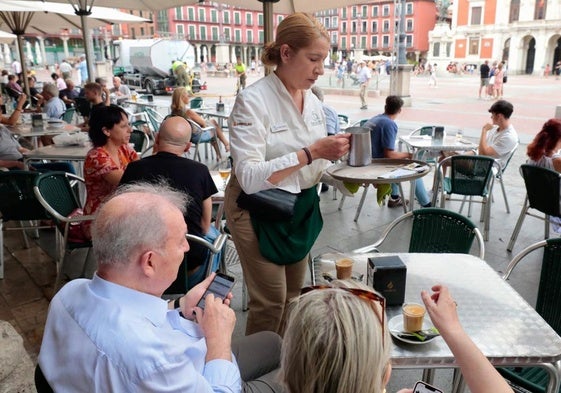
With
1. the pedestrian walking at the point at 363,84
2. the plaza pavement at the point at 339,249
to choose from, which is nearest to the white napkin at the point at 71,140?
the plaza pavement at the point at 339,249

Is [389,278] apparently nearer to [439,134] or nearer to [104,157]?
[104,157]

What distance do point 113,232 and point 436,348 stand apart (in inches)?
38.5

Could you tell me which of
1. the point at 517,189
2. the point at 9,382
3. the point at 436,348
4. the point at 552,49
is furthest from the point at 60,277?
the point at 552,49

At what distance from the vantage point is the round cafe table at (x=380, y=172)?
2033 mm

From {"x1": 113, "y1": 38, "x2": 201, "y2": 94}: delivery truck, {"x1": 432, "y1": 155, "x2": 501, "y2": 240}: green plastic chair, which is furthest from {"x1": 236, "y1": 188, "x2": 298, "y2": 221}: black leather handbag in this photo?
{"x1": 113, "y1": 38, "x2": 201, "y2": 94}: delivery truck

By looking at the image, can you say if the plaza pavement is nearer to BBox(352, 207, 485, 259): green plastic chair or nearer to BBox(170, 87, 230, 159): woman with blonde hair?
BBox(352, 207, 485, 259): green plastic chair

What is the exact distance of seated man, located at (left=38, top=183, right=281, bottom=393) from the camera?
0.97 metres

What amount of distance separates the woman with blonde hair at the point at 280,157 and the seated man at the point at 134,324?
587mm

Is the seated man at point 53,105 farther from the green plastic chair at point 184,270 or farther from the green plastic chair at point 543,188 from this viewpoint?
the green plastic chair at point 543,188

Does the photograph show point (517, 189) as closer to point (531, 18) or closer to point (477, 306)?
point (477, 306)

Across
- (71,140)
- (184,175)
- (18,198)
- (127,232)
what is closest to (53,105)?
(71,140)

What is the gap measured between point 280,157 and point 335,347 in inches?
38.8

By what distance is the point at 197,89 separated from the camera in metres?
22.1

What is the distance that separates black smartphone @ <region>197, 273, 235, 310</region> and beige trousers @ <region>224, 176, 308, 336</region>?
42 centimetres
